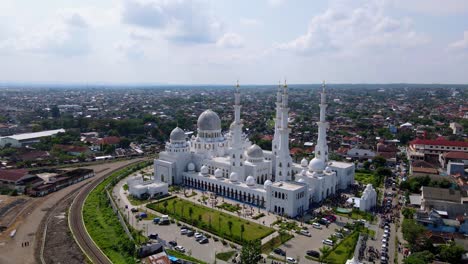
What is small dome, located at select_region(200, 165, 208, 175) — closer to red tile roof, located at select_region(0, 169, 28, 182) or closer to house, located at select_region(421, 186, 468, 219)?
red tile roof, located at select_region(0, 169, 28, 182)

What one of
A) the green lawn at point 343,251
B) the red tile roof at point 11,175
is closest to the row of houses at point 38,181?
the red tile roof at point 11,175

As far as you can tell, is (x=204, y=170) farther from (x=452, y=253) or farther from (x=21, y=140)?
(x=21, y=140)

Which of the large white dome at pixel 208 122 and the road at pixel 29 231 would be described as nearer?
the road at pixel 29 231

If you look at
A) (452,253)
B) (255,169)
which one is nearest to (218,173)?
(255,169)

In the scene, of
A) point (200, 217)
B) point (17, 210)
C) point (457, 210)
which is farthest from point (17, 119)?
point (457, 210)

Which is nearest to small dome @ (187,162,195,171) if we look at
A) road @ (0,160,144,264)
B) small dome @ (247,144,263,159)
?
small dome @ (247,144,263,159)

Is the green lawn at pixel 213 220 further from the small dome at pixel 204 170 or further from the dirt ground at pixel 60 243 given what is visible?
the dirt ground at pixel 60 243

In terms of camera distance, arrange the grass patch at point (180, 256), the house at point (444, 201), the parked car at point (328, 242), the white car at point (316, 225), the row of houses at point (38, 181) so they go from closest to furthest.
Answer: the grass patch at point (180, 256) < the parked car at point (328, 242) < the white car at point (316, 225) < the house at point (444, 201) < the row of houses at point (38, 181)
